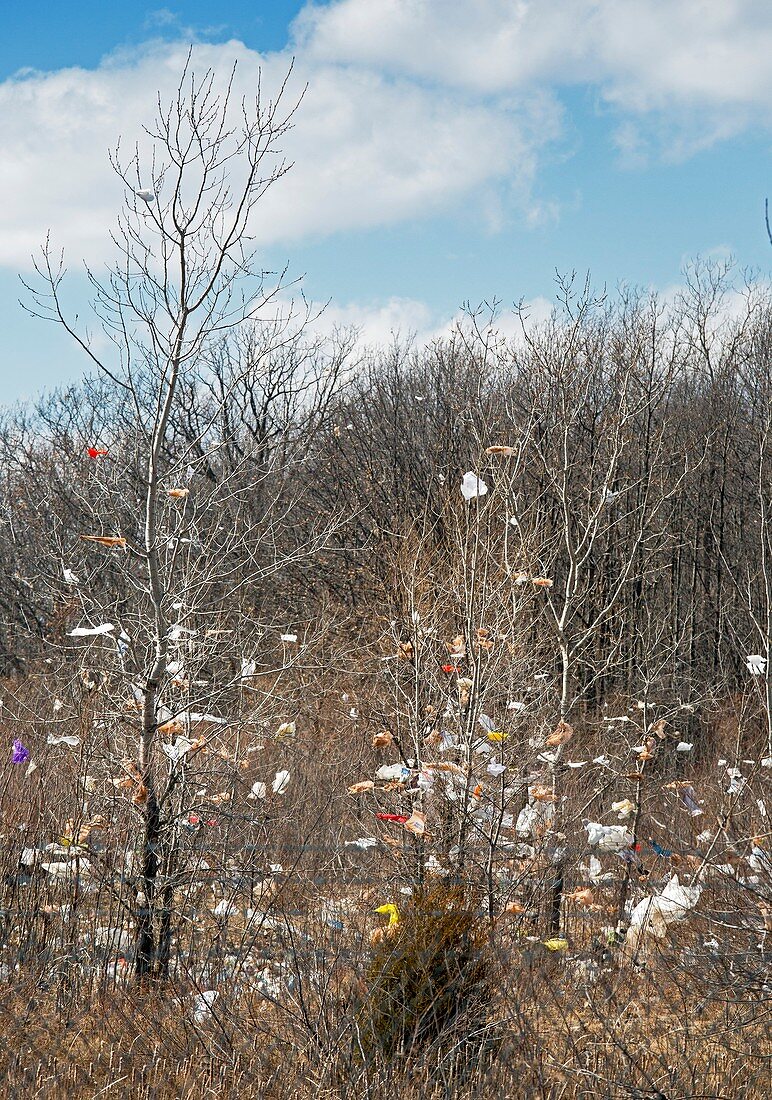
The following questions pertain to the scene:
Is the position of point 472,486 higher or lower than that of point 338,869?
higher

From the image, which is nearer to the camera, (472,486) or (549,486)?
(472,486)

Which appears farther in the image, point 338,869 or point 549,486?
point 549,486

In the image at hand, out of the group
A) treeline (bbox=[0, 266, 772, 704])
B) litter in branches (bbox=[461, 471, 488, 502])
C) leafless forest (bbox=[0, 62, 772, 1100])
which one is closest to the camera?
leafless forest (bbox=[0, 62, 772, 1100])

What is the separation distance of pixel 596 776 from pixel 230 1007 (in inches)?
290

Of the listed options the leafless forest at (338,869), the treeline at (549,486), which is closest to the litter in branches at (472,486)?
the leafless forest at (338,869)

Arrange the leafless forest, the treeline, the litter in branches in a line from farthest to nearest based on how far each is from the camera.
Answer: the treeline → the litter in branches → the leafless forest

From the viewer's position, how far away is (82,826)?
618cm

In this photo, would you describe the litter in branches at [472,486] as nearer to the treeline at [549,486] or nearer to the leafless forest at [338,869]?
the leafless forest at [338,869]

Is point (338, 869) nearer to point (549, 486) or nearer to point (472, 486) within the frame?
point (472, 486)

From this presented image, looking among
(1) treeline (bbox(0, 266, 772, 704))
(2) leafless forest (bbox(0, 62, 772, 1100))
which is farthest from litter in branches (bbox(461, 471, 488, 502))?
(1) treeline (bbox(0, 266, 772, 704))

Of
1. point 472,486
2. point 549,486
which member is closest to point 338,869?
point 472,486

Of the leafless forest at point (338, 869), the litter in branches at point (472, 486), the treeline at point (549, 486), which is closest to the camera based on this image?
the leafless forest at point (338, 869)

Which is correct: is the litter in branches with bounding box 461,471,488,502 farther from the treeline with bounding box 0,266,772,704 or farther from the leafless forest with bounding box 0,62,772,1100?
the treeline with bounding box 0,266,772,704

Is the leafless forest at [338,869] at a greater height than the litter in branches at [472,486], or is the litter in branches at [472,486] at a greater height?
the litter in branches at [472,486]
